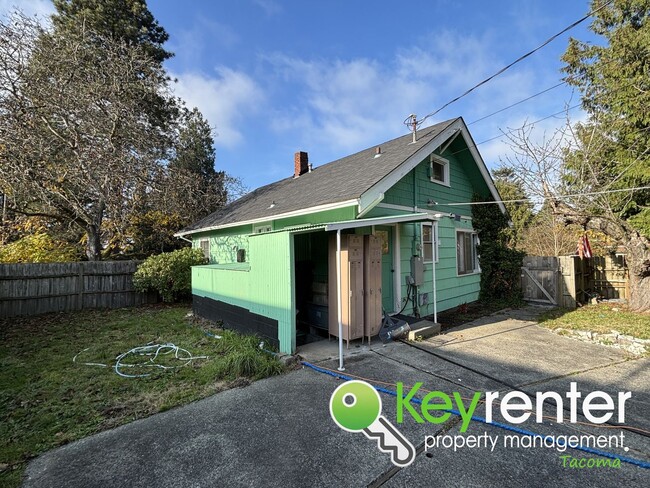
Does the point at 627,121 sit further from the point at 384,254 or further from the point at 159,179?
the point at 159,179

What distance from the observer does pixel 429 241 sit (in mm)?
8484

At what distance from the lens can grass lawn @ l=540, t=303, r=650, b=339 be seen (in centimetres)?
650

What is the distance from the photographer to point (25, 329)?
25.7 ft

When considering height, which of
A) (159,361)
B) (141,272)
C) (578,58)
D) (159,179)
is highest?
(578,58)

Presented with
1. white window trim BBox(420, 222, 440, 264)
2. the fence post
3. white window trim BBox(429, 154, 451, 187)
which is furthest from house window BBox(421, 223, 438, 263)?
the fence post

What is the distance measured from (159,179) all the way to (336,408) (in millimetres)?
12009

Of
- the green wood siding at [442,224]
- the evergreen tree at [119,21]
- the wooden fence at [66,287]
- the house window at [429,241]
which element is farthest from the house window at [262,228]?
the evergreen tree at [119,21]

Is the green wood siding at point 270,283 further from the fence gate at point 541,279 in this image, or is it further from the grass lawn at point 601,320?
the fence gate at point 541,279

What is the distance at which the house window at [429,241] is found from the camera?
830 cm

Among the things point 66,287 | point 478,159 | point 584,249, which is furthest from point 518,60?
point 66,287

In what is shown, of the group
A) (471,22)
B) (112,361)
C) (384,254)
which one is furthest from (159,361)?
(471,22)

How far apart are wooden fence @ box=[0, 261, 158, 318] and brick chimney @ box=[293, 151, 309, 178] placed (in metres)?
7.13

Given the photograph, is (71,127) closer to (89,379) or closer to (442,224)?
(89,379)

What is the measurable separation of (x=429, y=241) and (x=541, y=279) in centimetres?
467
